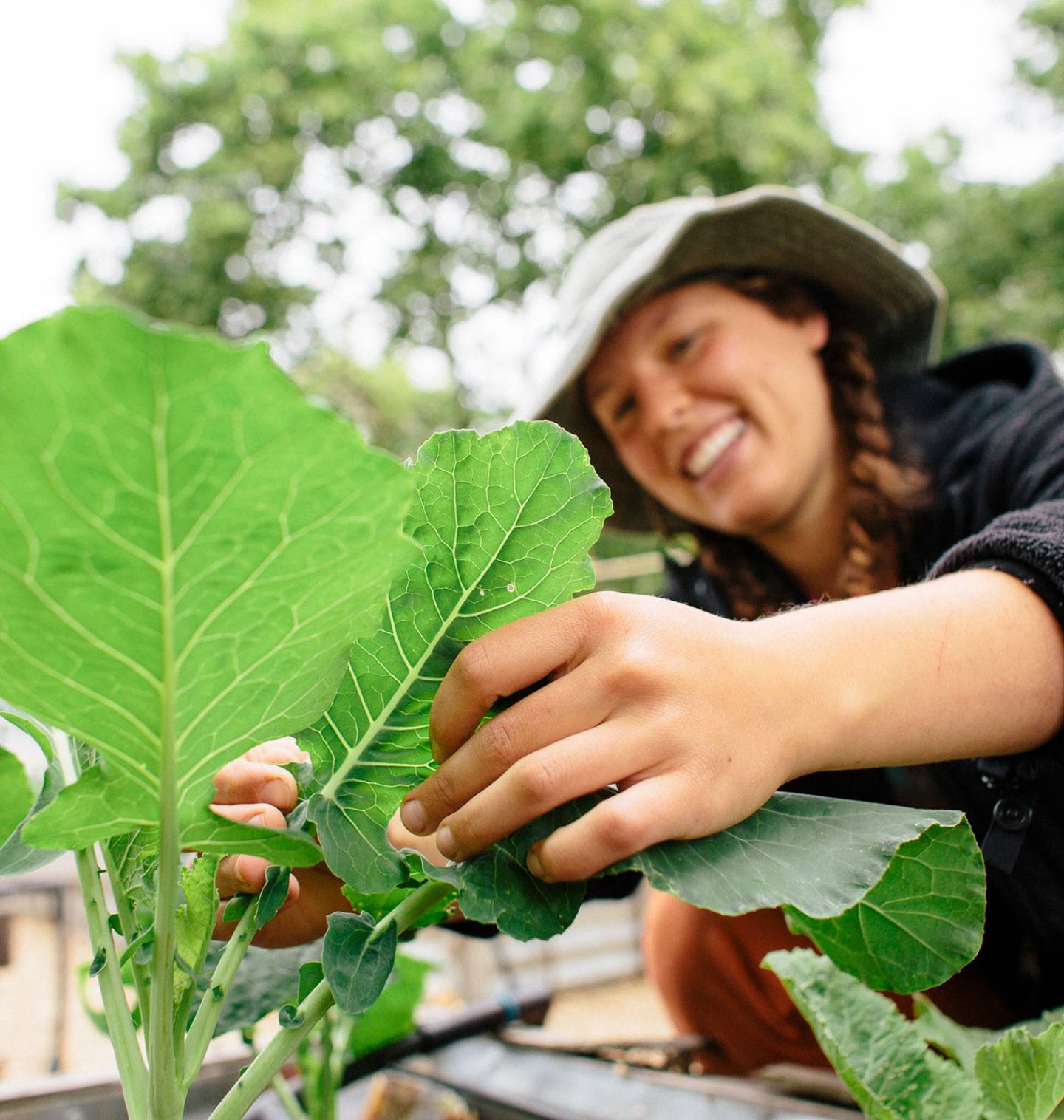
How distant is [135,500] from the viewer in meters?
0.26

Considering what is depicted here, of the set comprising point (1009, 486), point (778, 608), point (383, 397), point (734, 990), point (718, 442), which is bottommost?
point (734, 990)

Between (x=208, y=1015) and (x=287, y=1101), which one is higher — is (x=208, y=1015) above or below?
above

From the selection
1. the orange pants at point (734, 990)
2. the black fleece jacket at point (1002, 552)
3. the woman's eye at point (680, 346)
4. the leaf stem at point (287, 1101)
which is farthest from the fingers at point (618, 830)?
the woman's eye at point (680, 346)

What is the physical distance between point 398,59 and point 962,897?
7756mm

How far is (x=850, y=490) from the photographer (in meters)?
1.33

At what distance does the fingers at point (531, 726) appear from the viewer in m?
0.38

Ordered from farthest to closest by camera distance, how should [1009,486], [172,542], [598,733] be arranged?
[1009,486] → [598,733] → [172,542]

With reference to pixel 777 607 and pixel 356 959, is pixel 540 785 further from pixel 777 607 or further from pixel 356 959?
pixel 777 607

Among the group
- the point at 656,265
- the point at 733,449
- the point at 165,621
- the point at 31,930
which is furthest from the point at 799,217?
the point at 31,930

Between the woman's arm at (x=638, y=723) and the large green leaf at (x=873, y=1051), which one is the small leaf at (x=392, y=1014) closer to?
the large green leaf at (x=873, y=1051)

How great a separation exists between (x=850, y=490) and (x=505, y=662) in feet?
3.59

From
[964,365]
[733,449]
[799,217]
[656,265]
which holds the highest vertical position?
[799,217]

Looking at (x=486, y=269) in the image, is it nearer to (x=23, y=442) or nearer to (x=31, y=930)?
(x=31, y=930)

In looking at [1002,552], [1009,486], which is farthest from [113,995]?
[1009,486]
